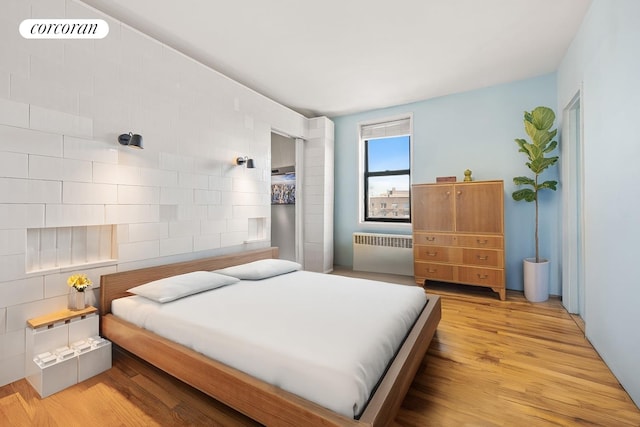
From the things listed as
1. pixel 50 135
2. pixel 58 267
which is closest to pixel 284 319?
pixel 58 267

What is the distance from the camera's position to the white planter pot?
11.2ft

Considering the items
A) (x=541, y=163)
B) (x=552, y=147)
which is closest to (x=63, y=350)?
(x=541, y=163)

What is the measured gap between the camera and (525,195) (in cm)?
347

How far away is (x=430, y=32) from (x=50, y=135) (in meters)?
3.20

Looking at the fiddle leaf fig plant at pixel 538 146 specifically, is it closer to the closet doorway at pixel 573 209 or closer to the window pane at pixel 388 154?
the closet doorway at pixel 573 209

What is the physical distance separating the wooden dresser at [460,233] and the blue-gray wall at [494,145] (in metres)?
0.53

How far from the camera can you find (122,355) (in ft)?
7.34

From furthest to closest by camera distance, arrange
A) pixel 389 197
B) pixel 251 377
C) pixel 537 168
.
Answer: pixel 389 197 → pixel 537 168 → pixel 251 377

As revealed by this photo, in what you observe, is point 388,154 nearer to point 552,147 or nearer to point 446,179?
point 446,179

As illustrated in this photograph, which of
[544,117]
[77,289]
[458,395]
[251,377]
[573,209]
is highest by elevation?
[544,117]

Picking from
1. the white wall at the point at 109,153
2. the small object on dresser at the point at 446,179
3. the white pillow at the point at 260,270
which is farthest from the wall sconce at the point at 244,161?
the small object on dresser at the point at 446,179

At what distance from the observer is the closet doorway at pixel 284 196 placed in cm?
505

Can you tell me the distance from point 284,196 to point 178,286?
3026 millimetres

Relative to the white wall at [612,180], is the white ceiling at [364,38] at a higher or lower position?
higher
